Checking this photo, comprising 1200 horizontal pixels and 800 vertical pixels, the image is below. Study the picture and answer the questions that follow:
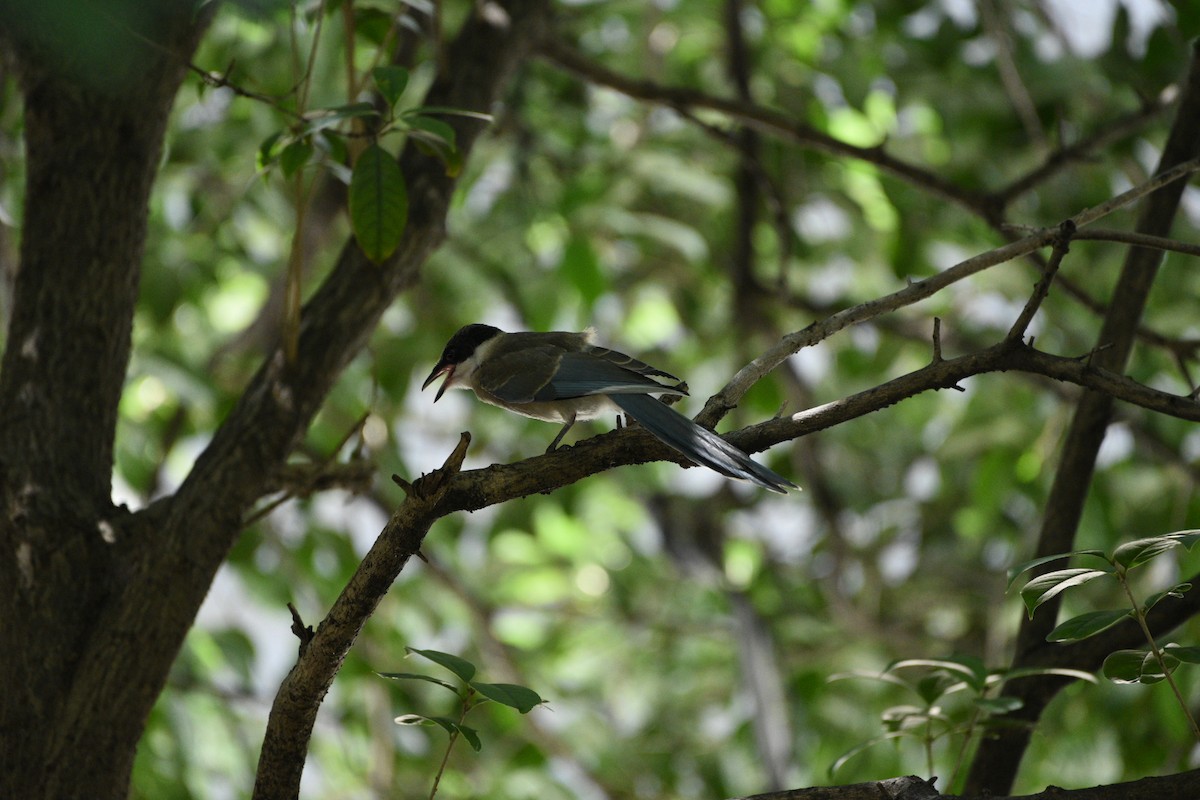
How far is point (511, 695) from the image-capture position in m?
1.71

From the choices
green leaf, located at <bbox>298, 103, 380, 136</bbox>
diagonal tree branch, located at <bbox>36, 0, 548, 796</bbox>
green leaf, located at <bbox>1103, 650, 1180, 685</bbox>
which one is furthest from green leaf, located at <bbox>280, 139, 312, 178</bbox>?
green leaf, located at <bbox>1103, 650, 1180, 685</bbox>

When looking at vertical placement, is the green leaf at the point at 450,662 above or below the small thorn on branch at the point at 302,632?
below

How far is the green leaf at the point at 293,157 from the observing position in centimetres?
226

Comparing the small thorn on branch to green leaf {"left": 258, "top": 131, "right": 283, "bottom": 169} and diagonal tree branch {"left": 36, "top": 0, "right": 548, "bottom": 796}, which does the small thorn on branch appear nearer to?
diagonal tree branch {"left": 36, "top": 0, "right": 548, "bottom": 796}

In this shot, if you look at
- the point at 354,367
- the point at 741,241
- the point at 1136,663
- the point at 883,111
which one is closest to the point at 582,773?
the point at 354,367

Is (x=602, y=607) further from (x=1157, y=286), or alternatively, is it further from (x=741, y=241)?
(x=1157, y=286)

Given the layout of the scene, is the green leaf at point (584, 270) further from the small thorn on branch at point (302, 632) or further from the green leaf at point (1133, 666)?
the green leaf at point (1133, 666)

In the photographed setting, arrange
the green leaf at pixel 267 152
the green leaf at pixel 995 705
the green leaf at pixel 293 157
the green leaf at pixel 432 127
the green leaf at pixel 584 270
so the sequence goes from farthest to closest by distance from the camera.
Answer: the green leaf at pixel 584 270, the green leaf at pixel 267 152, the green leaf at pixel 293 157, the green leaf at pixel 432 127, the green leaf at pixel 995 705

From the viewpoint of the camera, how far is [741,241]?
500 centimetres

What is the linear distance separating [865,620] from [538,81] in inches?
114

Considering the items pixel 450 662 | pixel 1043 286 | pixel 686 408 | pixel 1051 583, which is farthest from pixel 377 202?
pixel 686 408

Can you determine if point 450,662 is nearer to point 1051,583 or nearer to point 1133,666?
point 1051,583

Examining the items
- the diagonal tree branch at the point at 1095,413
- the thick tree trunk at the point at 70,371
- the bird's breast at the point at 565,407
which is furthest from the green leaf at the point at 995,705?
the thick tree trunk at the point at 70,371

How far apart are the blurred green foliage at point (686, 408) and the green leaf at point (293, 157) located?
1.08 meters
